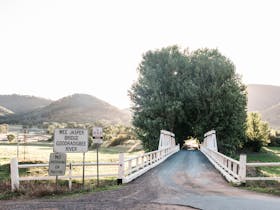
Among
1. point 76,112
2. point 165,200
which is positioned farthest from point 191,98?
point 76,112

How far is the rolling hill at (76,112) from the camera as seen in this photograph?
490 feet

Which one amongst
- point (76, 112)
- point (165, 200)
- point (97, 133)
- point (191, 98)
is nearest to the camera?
point (165, 200)

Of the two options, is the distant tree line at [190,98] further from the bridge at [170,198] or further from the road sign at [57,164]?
the road sign at [57,164]

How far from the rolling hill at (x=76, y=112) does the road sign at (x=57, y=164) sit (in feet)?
426

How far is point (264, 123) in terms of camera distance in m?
62.6

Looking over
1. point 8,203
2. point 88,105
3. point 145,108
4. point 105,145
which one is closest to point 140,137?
point 145,108

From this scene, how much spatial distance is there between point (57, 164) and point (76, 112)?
150432 mm

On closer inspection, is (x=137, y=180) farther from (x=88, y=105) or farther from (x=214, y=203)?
(x=88, y=105)

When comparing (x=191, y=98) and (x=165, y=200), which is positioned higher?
(x=191, y=98)

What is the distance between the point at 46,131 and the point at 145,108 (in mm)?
54844

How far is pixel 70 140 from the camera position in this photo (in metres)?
14.6

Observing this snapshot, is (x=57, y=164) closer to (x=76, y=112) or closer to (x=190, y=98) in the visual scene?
(x=190, y=98)

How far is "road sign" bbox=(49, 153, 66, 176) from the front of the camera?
14.1m

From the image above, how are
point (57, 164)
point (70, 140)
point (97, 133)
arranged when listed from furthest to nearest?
point (97, 133), point (70, 140), point (57, 164)
